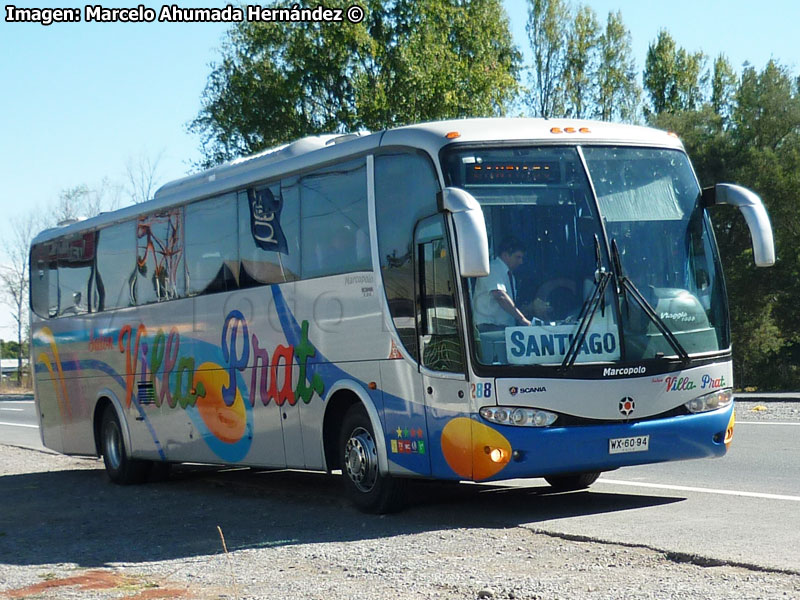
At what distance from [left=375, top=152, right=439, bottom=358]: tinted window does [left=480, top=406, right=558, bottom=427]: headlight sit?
966 mm

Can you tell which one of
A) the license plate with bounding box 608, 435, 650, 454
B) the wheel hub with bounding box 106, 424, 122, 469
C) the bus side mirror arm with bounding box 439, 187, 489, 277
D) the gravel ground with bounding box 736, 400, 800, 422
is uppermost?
the bus side mirror arm with bounding box 439, 187, 489, 277

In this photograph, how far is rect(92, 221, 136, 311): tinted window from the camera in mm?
15711

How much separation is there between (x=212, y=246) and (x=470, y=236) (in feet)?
17.3

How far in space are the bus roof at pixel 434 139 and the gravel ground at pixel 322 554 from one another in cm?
317

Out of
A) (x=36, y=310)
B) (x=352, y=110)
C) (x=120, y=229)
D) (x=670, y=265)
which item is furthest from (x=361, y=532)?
(x=352, y=110)

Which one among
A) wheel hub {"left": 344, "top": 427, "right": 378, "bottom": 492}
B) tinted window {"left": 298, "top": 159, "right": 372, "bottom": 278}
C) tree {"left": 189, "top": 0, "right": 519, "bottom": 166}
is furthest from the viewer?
tree {"left": 189, "top": 0, "right": 519, "bottom": 166}

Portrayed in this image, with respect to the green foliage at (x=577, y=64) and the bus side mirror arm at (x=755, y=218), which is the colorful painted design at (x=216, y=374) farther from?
the green foliage at (x=577, y=64)

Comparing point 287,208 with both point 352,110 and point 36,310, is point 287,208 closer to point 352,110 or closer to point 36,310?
point 36,310

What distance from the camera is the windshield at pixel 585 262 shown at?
952cm

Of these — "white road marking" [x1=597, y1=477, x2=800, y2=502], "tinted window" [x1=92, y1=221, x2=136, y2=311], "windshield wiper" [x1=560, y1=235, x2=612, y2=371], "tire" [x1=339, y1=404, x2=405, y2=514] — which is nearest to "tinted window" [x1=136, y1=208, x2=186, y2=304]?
"tinted window" [x1=92, y1=221, x2=136, y2=311]

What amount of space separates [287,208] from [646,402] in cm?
426

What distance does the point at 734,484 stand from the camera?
11.4 meters

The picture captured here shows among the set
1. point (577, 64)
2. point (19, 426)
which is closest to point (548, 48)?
point (577, 64)

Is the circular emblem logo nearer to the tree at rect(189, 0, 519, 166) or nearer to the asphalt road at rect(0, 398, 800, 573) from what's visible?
the asphalt road at rect(0, 398, 800, 573)
